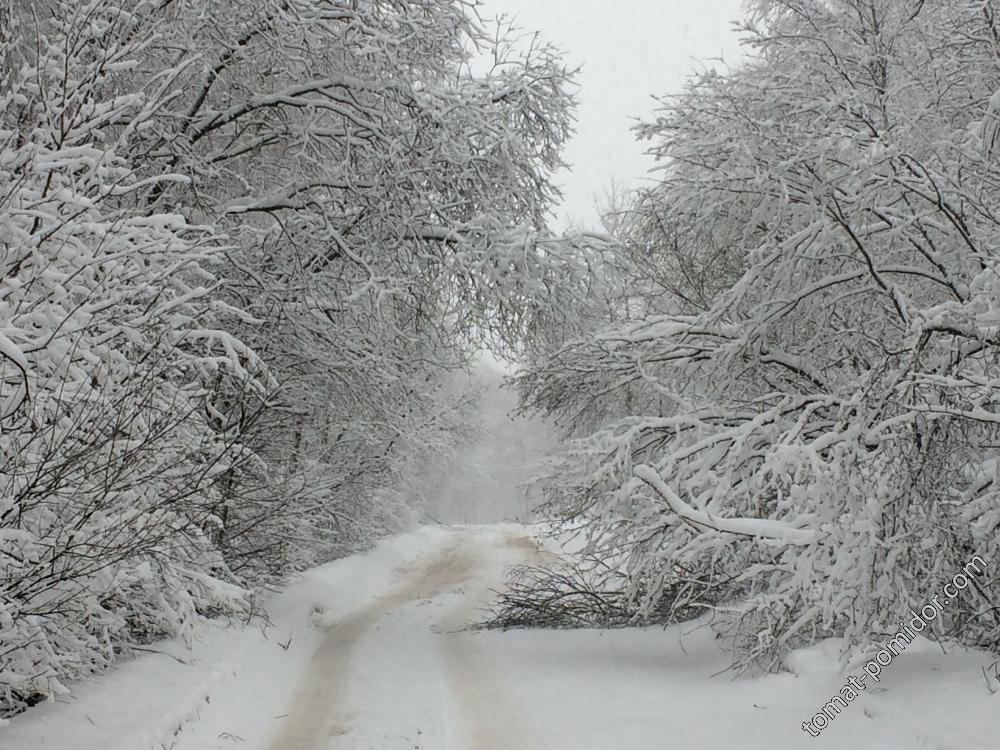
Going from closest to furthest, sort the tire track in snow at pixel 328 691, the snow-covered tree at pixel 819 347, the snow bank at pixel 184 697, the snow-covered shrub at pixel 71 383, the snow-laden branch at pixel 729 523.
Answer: the snow-covered shrub at pixel 71 383
the snow bank at pixel 184 697
the snow-covered tree at pixel 819 347
the snow-laden branch at pixel 729 523
the tire track in snow at pixel 328 691

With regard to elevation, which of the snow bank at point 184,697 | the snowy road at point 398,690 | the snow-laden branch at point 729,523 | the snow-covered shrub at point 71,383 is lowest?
the snowy road at point 398,690

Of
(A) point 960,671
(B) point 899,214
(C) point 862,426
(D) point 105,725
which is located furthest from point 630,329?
(D) point 105,725

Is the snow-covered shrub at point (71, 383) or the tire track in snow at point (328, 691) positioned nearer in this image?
the snow-covered shrub at point (71, 383)

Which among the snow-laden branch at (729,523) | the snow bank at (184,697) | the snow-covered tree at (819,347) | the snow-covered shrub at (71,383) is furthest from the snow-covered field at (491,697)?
the snow-laden branch at (729,523)

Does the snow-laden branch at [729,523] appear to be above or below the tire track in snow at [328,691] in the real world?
above

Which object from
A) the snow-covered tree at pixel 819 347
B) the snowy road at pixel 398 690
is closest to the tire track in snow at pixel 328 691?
the snowy road at pixel 398 690

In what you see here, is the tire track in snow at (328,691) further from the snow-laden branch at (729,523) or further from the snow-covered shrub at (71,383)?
the snow-laden branch at (729,523)

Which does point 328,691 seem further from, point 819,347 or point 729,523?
point 819,347

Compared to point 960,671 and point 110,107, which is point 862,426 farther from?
point 110,107

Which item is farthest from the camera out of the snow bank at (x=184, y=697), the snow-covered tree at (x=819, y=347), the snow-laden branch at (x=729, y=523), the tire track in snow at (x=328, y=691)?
the tire track in snow at (x=328, y=691)

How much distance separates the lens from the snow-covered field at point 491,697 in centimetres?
524

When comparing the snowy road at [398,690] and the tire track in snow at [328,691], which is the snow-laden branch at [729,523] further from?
the tire track in snow at [328,691]

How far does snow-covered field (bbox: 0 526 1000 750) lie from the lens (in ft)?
17.2

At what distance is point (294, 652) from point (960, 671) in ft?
23.8
